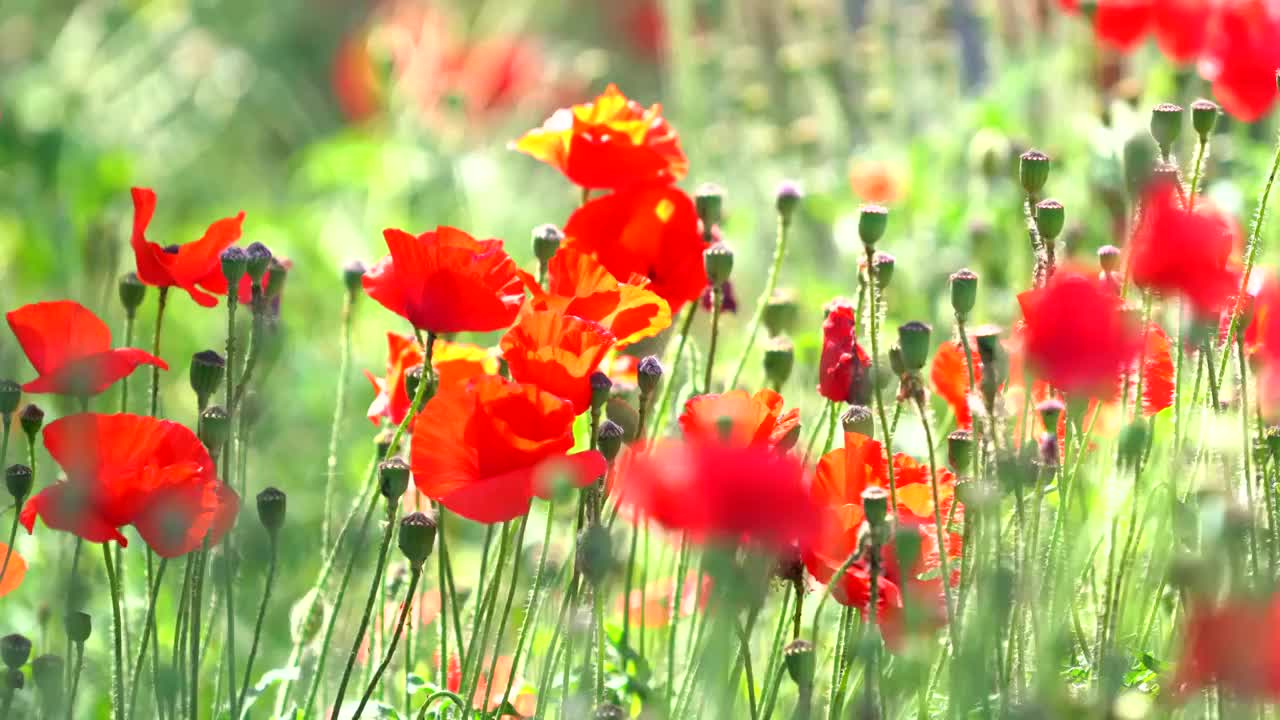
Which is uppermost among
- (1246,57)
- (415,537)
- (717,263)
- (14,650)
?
(1246,57)

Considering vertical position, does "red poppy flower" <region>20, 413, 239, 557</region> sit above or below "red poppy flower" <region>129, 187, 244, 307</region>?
below

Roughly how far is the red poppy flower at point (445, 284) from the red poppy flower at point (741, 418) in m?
0.20

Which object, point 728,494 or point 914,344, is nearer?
point 728,494

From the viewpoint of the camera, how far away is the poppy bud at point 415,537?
1.41 meters

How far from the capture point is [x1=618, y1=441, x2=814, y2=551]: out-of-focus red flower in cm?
106

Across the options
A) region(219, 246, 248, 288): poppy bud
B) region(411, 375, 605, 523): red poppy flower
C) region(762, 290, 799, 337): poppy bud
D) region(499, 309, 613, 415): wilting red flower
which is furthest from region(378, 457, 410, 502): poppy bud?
region(762, 290, 799, 337): poppy bud

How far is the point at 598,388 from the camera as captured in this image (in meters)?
1.46

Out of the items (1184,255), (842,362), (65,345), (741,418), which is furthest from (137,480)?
(1184,255)

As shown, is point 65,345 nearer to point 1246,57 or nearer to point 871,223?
point 871,223

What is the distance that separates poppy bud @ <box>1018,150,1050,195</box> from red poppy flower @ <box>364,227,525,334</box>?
47 cm

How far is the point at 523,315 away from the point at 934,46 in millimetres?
2992

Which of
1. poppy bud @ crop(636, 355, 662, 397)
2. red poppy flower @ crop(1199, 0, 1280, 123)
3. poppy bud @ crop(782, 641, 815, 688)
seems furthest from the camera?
red poppy flower @ crop(1199, 0, 1280, 123)

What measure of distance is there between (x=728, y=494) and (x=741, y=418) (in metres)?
0.35

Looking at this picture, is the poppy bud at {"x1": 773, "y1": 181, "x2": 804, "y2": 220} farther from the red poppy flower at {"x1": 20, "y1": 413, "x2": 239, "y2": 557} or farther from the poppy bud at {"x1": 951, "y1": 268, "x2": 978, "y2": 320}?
the red poppy flower at {"x1": 20, "y1": 413, "x2": 239, "y2": 557}
